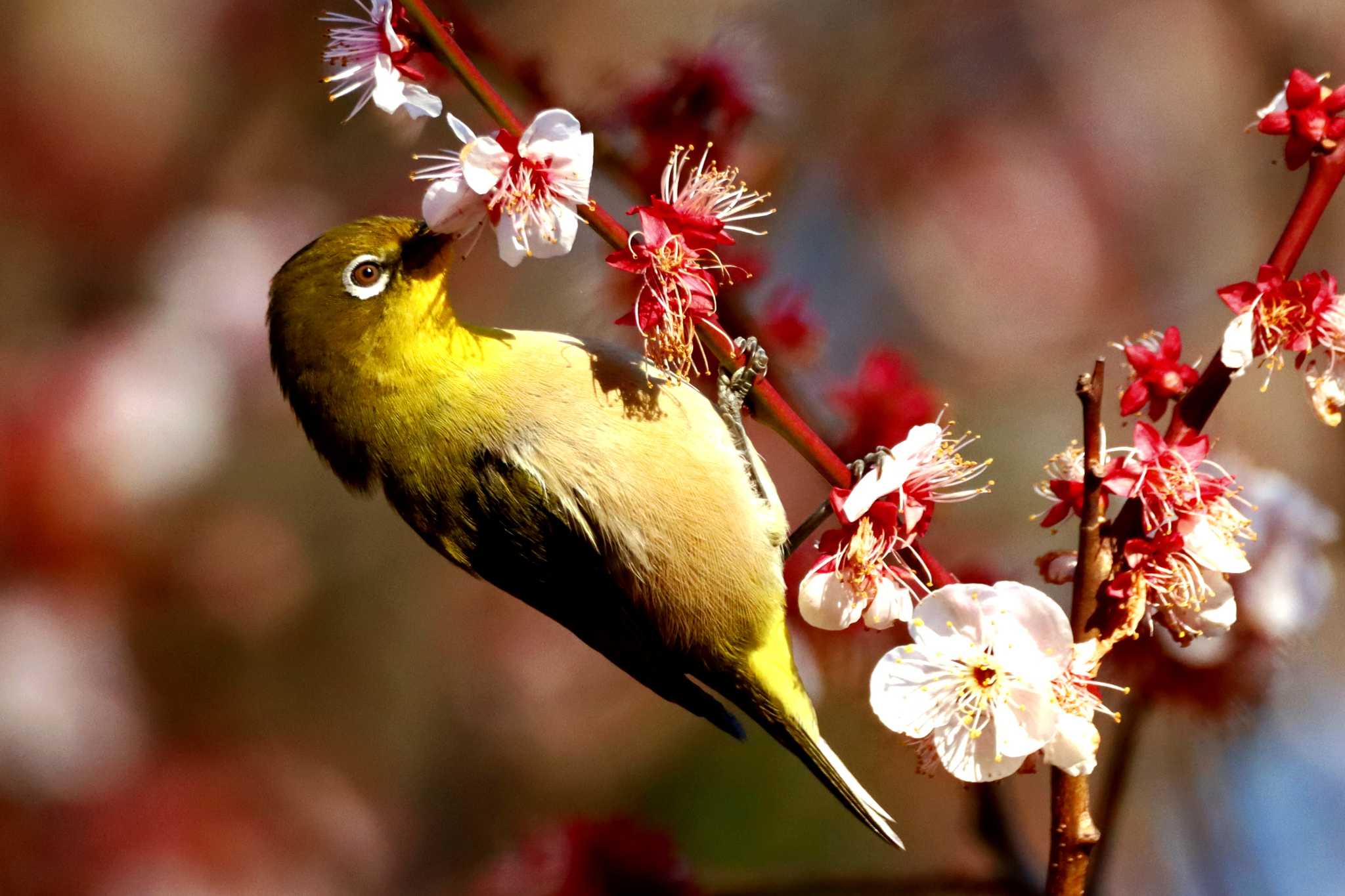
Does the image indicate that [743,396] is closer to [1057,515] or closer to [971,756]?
[1057,515]

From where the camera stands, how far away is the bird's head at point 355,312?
2477 millimetres

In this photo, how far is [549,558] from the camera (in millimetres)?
2662

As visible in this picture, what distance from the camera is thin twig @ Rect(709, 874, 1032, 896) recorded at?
6.75 feet

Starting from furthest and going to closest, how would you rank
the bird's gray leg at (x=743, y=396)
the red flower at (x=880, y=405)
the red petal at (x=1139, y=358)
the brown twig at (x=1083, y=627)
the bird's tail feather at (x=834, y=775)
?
the red flower at (x=880, y=405) < the bird's tail feather at (x=834, y=775) < the bird's gray leg at (x=743, y=396) < the red petal at (x=1139, y=358) < the brown twig at (x=1083, y=627)

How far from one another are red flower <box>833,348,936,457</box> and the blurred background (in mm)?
2000

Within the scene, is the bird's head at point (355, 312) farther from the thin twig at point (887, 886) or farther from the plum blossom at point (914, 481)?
the thin twig at point (887, 886)

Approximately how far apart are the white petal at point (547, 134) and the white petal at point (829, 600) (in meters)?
0.76

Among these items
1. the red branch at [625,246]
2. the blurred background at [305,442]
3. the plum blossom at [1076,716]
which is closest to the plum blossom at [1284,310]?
the plum blossom at [1076,716]

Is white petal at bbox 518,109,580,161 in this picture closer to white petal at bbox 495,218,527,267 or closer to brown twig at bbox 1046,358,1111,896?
white petal at bbox 495,218,527,267

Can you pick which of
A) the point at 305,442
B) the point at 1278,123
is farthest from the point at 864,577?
the point at 305,442

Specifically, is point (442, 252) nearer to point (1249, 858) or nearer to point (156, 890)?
point (1249, 858)

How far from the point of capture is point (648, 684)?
2.85 m

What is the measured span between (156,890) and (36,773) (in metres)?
0.72

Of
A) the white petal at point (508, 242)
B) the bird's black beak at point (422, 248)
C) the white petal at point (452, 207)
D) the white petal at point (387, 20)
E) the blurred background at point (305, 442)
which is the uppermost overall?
the white petal at point (387, 20)
